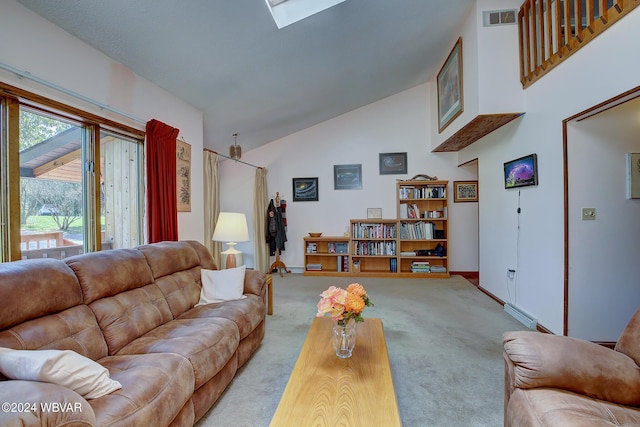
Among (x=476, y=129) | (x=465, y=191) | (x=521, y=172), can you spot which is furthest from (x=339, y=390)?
(x=465, y=191)

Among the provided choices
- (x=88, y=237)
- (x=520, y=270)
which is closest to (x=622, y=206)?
(x=520, y=270)

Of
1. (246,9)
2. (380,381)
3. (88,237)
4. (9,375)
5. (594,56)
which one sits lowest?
(380,381)

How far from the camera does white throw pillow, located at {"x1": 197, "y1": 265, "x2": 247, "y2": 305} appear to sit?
2.28 metres

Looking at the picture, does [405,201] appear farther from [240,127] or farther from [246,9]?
[246,9]

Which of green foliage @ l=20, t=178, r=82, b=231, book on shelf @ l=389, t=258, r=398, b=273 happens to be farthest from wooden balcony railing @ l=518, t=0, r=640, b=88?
green foliage @ l=20, t=178, r=82, b=231

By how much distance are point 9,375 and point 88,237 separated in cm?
149

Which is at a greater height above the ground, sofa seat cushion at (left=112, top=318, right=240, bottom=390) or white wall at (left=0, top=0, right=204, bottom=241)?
white wall at (left=0, top=0, right=204, bottom=241)

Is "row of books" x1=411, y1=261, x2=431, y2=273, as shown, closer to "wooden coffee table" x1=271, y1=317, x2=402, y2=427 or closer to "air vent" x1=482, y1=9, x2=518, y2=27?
"wooden coffee table" x1=271, y1=317, x2=402, y2=427

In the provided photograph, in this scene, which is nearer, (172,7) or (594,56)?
(172,7)

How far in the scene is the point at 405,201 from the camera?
4871 millimetres

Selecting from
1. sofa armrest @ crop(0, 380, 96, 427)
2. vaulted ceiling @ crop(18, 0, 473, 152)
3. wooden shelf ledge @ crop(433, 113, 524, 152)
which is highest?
vaulted ceiling @ crop(18, 0, 473, 152)

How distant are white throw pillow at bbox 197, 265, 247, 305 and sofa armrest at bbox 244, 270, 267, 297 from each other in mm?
71

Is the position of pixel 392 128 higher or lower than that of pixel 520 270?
higher

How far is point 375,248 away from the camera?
4.82 m
